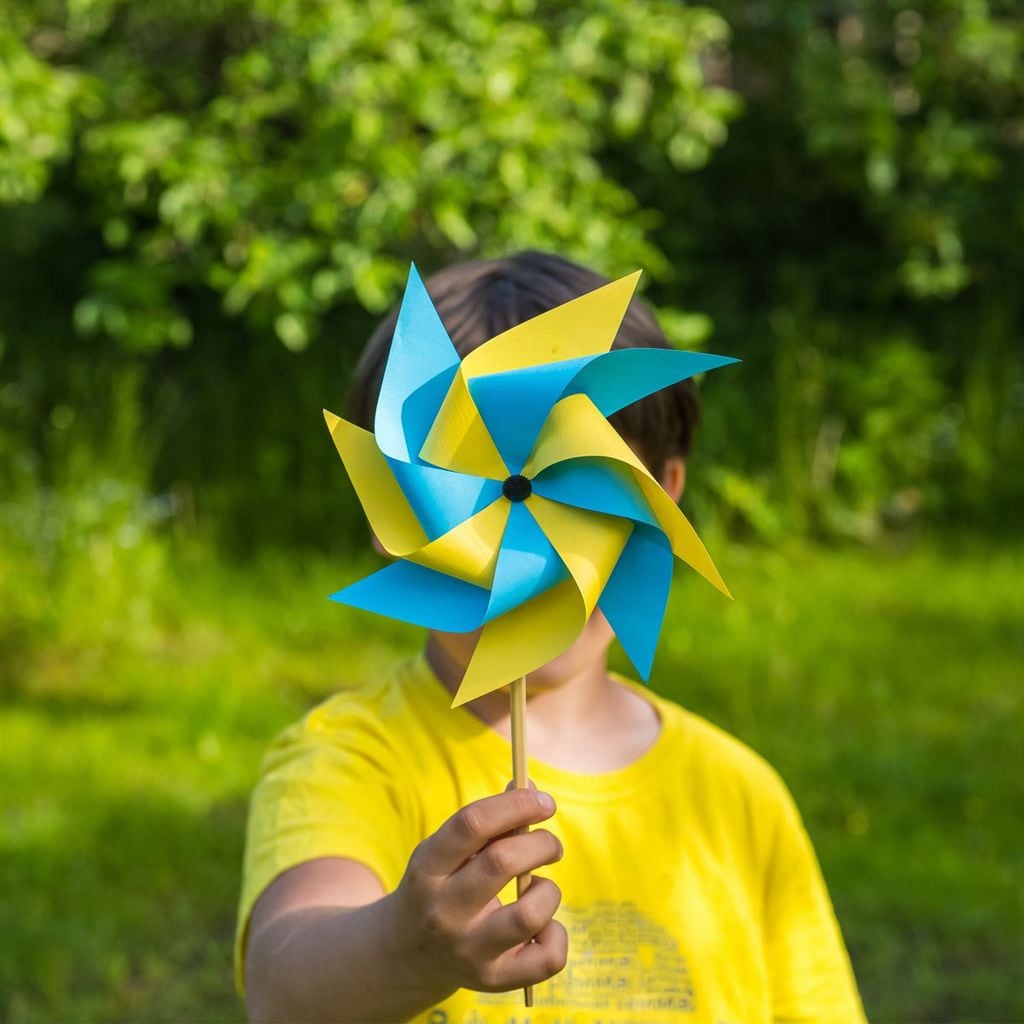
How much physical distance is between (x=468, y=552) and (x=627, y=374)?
0.65ft

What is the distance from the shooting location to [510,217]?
3.61m

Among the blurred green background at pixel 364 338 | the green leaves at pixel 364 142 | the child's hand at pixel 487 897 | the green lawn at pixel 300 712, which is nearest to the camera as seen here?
the child's hand at pixel 487 897

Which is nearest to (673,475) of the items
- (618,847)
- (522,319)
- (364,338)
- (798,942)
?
(522,319)

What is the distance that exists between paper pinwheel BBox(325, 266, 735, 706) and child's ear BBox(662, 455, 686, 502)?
0.43 m

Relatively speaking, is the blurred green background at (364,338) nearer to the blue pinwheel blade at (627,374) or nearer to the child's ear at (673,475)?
the child's ear at (673,475)

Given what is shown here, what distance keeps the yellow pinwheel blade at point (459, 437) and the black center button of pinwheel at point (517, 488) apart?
0.03m

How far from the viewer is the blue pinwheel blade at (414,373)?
4.14 feet

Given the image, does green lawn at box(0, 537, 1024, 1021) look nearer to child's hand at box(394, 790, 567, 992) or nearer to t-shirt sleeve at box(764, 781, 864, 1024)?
t-shirt sleeve at box(764, 781, 864, 1024)

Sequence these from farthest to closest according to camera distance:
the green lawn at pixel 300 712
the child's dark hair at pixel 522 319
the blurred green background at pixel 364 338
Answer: the blurred green background at pixel 364 338 < the green lawn at pixel 300 712 < the child's dark hair at pixel 522 319

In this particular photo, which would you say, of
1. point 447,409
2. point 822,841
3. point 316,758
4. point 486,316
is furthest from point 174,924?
point 447,409

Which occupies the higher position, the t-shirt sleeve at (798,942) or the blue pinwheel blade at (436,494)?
the blue pinwheel blade at (436,494)

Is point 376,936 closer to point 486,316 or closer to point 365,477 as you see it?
point 365,477

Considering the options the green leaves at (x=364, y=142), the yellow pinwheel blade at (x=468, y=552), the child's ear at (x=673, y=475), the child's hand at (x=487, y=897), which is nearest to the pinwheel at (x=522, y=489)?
the yellow pinwheel blade at (x=468, y=552)

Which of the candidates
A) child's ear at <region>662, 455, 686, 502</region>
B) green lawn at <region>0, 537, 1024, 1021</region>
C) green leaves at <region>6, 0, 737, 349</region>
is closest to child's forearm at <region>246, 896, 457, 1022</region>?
child's ear at <region>662, 455, 686, 502</region>
